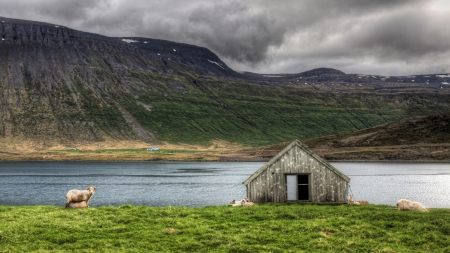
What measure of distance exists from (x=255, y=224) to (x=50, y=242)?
37.0 ft

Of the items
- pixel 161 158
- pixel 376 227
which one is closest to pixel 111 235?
pixel 376 227

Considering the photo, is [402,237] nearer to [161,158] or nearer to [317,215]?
[317,215]

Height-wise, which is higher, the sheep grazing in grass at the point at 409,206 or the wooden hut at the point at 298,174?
the wooden hut at the point at 298,174

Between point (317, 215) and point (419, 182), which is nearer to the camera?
point (317, 215)

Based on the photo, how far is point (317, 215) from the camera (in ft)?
87.9

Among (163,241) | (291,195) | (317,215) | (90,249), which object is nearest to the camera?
(90,249)

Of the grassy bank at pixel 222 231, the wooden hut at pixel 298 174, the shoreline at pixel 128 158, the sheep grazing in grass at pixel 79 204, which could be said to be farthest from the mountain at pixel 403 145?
the sheep grazing in grass at pixel 79 204

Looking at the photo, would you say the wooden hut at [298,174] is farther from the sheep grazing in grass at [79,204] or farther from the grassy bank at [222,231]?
the sheep grazing in grass at [79,204]

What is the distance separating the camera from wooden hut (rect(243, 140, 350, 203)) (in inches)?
1357

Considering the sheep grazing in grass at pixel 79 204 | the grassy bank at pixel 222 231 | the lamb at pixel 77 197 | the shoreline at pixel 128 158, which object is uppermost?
the shoreline at pixel 128 158

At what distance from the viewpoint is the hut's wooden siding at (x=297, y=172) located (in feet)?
113

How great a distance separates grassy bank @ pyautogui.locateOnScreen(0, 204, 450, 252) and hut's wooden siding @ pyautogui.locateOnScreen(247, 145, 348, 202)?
5975 mm

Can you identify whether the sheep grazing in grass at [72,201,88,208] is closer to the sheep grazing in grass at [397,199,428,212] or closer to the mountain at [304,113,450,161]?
the sheep grazing in grass at [397,199,428,212]

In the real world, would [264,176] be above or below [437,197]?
above
